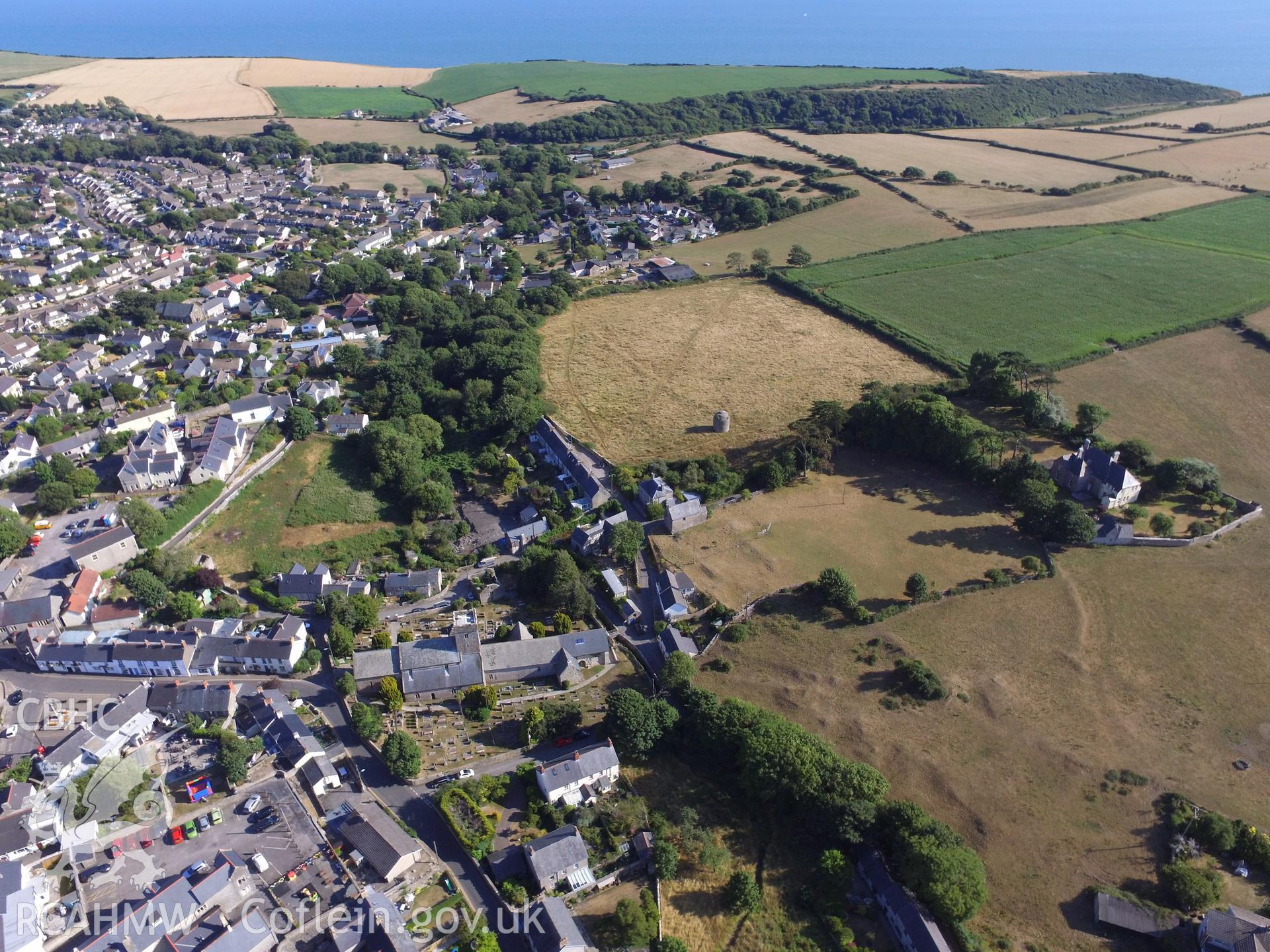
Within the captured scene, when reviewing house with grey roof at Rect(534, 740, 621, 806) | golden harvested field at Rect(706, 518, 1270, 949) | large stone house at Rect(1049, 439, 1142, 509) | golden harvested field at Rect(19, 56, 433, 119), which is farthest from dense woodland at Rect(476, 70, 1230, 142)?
house with grey roof at Rect(534, 740, 621, 806)

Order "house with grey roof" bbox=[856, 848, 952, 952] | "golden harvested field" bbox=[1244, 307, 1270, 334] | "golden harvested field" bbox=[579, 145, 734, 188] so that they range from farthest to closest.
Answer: "golden harvested field" bbox=[579, 145, 734, 188] → "golden harvested field" bbox=[1244, 307, 1270, 334] → "house with grey roof" bbox=[856, 848, 952, 952]

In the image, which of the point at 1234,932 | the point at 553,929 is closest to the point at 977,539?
the point at 1234,932

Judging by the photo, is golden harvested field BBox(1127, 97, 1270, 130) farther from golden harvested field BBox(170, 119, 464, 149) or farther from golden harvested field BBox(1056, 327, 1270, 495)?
golden harvested field BBox(170, 119, 464, 149)

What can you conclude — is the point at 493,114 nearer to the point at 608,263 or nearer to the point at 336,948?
the point at 608,263

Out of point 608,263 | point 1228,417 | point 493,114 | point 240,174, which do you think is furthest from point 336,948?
point 493,114

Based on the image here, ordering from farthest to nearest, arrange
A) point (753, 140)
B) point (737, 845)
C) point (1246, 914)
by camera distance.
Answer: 1. point (753, 140)
2. point (737, 845)
3. point (1246, 914)

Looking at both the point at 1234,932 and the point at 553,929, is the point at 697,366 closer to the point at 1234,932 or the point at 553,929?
the point at 553,929

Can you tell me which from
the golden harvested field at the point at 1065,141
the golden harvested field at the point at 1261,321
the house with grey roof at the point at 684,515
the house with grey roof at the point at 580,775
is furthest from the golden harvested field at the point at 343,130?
the house with grey roof at the point at 580,775
